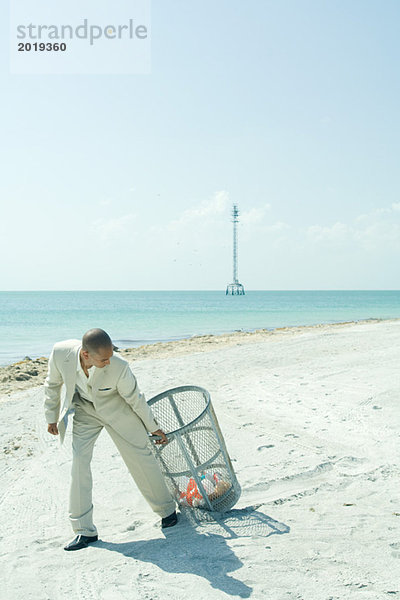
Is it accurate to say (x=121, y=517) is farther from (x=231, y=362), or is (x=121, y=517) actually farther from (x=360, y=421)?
(x=231, y=362)

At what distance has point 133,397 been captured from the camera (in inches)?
150

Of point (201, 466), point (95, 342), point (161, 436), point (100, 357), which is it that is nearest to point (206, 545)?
point (201, 466)

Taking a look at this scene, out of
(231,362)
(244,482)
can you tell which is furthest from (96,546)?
(231,362)

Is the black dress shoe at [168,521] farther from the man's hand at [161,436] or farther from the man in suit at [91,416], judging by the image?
the man's hand at [161,436]

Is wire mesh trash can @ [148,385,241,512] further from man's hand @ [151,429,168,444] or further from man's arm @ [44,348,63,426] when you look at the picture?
man's arm @ [44,348,63,426]

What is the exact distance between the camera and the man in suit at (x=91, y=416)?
12.3 ft

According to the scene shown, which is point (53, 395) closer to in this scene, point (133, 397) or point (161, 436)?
point (133, 397)

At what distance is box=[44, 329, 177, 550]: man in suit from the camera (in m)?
3.75

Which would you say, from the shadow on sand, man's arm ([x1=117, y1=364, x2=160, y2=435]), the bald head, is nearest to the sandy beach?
the shadow on sand

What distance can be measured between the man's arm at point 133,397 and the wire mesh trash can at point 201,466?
238mm

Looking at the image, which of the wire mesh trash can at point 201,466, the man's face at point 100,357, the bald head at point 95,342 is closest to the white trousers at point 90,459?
the wire mesh trash can at point 201,466

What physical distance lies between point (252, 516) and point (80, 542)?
131cm

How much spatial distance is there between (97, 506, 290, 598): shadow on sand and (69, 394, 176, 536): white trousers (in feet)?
0.71

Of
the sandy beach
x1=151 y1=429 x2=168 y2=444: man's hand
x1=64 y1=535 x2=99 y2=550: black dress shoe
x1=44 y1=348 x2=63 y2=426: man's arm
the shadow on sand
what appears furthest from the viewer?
x1=151 y1=429 x2=168 y2=444: man's hand
